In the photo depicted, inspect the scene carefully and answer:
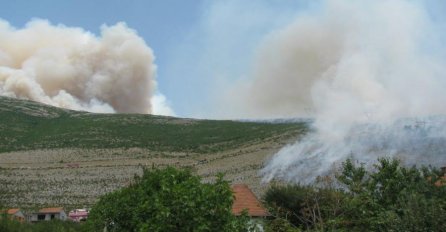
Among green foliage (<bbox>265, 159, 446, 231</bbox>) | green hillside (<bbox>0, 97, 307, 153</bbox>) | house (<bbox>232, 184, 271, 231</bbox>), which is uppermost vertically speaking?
green hillside (<bbox>0, 97, 307, 153</bbox>)

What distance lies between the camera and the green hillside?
11794 cm

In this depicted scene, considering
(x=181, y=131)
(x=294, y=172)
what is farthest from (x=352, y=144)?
(x=181, y=131)

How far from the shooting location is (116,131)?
134 meters

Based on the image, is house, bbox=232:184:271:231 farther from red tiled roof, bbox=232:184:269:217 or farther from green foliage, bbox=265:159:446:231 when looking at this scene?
Result: green foliage, bbox=265:159:446:231

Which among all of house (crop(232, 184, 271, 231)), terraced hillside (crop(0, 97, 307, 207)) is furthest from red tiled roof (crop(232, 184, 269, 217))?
terraced hillside (crop(0, 97, 307, 207))

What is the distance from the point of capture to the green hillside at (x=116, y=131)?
4643 inches

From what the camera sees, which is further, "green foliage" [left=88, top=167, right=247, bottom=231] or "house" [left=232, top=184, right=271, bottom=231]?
"house" [left=232, top=184, right=271, bottom=231]

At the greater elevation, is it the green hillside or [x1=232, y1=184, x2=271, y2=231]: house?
the green hillside

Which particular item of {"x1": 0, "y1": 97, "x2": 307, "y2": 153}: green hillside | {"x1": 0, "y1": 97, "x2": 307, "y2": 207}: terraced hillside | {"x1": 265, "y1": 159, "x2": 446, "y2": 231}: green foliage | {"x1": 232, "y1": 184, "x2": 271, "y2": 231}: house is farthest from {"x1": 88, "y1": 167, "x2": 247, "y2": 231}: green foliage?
{"x1": 0, "y1": 97, "x2": 307, "y2": 153}: green hillside

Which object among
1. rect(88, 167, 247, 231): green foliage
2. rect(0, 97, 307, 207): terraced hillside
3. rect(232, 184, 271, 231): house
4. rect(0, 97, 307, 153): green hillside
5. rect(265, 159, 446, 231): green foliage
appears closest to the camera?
rect(265, 159, 446, 231): green foliage

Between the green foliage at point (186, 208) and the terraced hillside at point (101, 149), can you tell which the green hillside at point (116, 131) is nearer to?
the terraced hillside at point (101, 149)

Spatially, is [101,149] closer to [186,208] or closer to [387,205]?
[387,205]

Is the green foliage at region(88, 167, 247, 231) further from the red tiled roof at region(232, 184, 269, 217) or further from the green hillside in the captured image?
the green hillside

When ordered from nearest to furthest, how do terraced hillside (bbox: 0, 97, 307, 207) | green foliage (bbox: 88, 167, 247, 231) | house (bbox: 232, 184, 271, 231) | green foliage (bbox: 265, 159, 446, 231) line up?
green foliage (bbox: 265, 159, 446, 231), green foliage (bbox: 88, 167, 247, 231), house (bbox: 232, 184, 271, 231), terraced hillside (bbox: 0, 97, 307, 207)
